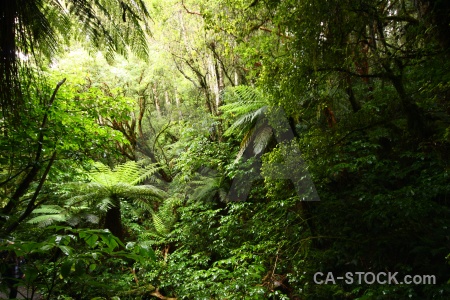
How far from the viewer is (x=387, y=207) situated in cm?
243

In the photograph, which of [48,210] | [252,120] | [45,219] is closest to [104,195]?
[48,210]

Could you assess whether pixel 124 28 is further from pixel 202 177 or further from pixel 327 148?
pixel 202 177

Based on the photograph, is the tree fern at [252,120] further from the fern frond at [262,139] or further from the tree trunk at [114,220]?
the tree trunk at [114,220]

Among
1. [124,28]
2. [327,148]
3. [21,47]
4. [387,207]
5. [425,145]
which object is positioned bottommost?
[387,207]

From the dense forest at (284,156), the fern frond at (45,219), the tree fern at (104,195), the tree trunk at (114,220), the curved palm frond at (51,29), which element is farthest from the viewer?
the tree trunk at (114,220)

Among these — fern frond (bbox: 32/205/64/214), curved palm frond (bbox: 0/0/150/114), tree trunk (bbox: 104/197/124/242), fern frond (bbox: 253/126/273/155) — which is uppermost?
curved palm frond (bbox: 0/0/150/114)

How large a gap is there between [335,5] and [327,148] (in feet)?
4.11

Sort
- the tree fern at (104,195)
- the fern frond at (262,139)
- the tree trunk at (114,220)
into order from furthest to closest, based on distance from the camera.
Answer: the tree trunk at (114,220)
the tree fern at (104,195)
the fern frond at (262,139)

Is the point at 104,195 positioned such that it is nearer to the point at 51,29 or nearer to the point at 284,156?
the point at 284,156

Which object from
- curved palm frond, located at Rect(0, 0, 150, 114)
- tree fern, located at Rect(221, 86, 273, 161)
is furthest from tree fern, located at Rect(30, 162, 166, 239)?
curved palm frond, located at Rect(0, 0, 150, 114)

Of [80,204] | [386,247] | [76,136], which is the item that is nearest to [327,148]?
[386,247]

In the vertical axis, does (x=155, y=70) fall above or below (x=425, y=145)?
above

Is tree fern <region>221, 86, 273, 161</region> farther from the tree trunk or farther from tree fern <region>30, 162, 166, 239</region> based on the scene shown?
the tree trunk

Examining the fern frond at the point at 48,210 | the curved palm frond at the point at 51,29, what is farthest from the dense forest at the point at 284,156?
the fern frond at the point at 48,210
